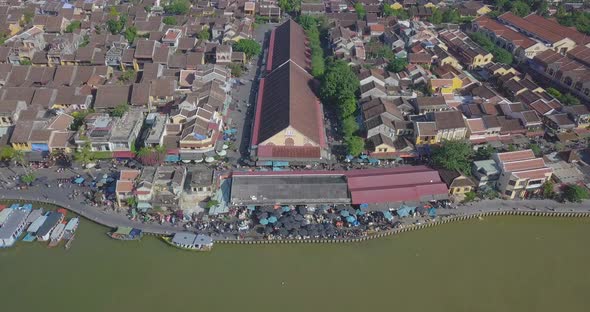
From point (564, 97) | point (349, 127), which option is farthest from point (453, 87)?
point (349, 127)

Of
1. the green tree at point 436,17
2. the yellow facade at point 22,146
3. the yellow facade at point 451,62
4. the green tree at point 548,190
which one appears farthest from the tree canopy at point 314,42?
the yellow facade at point 22,146

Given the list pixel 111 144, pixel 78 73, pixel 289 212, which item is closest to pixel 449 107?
pixel 289 212

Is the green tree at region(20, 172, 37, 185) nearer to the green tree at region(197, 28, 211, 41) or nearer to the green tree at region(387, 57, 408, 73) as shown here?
the green tree at region(197, 28, 211, 41)

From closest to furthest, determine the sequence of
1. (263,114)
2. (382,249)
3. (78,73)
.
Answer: (382,249) < (263,114) < (78,73)

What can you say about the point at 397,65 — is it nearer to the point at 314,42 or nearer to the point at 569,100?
the point at 314,42

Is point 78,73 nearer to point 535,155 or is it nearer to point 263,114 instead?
point 263,114

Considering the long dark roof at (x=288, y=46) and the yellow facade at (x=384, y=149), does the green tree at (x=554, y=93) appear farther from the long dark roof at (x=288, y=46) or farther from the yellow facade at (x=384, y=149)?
the long dark roof at (x=288, y=46)
